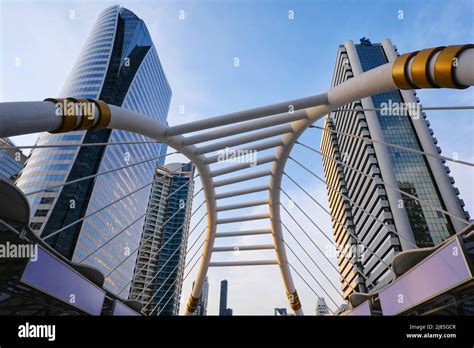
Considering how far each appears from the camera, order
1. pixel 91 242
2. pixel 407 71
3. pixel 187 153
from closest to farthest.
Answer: pixel 407 71
pixel 187 153
pixel 91 242

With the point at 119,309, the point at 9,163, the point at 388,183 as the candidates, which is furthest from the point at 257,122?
the point at 9,163

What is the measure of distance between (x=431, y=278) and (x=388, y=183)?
6604cm

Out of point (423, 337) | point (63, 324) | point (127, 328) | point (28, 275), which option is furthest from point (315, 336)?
point (28, 275)

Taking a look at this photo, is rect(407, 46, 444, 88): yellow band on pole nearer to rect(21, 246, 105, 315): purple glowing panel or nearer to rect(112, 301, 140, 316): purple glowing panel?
rect(21, 246, 105, 315): purple glowing panel

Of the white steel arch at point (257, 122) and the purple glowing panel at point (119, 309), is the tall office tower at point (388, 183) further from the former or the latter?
the purple glowing panel at point (119, 309)

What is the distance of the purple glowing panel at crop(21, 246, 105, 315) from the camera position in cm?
595

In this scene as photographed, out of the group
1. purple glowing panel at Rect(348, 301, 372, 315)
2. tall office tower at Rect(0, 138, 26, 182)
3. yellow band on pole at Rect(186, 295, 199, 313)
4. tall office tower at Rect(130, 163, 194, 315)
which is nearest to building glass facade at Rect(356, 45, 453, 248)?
yellow band on pole at Rect(186, 295, 199, 313)

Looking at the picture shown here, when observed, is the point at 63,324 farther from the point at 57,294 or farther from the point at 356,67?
the point at 356,67

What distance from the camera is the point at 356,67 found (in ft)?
285

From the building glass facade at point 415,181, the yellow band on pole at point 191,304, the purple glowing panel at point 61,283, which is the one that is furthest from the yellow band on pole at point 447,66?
the building glass facade at point 415,181

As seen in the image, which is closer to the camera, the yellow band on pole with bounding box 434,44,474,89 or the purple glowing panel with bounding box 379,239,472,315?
the yellow band on pole with bounding box 434,44,474,89

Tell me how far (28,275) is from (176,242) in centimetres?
14404

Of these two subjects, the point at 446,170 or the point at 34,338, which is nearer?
the point at 34,338

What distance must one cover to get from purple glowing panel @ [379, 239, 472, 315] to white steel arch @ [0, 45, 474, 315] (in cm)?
341
